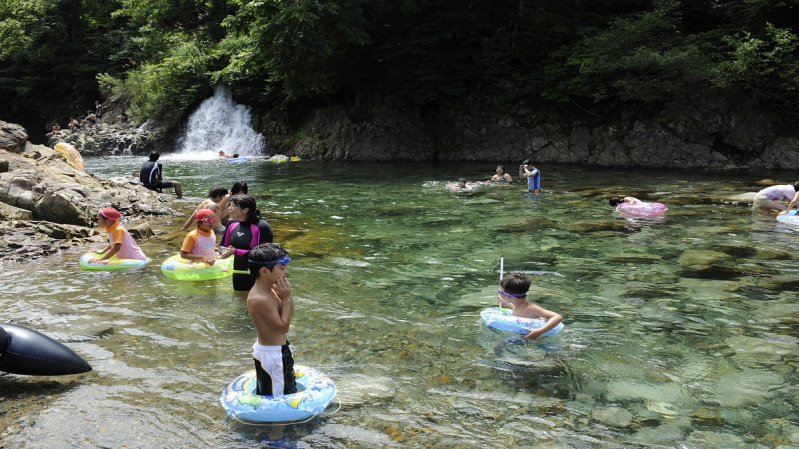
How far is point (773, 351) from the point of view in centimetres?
561

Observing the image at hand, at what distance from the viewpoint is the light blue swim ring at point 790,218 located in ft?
37.8

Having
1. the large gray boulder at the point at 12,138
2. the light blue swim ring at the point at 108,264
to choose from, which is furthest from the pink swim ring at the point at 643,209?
the large gray boulder at the point at 12,138

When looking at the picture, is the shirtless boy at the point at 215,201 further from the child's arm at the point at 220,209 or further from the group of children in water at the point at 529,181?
the group of children in water at the point at 529,181

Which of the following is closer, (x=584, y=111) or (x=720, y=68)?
(x=720, y=68)

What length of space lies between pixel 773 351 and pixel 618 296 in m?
2.01

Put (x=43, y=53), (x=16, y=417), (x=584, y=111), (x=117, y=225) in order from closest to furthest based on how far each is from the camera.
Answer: (x=16, y=417) → (x=117, y=225) → (x=584, y=111) → (x=43, y=53)

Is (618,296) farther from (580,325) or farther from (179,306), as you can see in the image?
(179,306)

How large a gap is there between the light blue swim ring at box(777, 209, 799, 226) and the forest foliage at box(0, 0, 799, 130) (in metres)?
10.6

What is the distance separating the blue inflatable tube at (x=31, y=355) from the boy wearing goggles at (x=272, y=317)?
75.2 inches

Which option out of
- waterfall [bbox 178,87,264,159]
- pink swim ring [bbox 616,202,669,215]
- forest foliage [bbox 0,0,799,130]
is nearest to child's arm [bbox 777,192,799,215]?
pink swim ring [bbox 616,202,669,215]

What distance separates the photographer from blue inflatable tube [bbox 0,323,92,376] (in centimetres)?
489

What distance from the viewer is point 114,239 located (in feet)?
28.0

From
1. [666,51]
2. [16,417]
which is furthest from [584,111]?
[16,417]

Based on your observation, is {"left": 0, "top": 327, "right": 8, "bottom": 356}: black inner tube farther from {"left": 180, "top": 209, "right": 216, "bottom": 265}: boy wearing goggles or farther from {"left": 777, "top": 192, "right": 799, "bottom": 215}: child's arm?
{"left": 777, "top": 192, "right": 799, "bottom": 215}: child's arm
